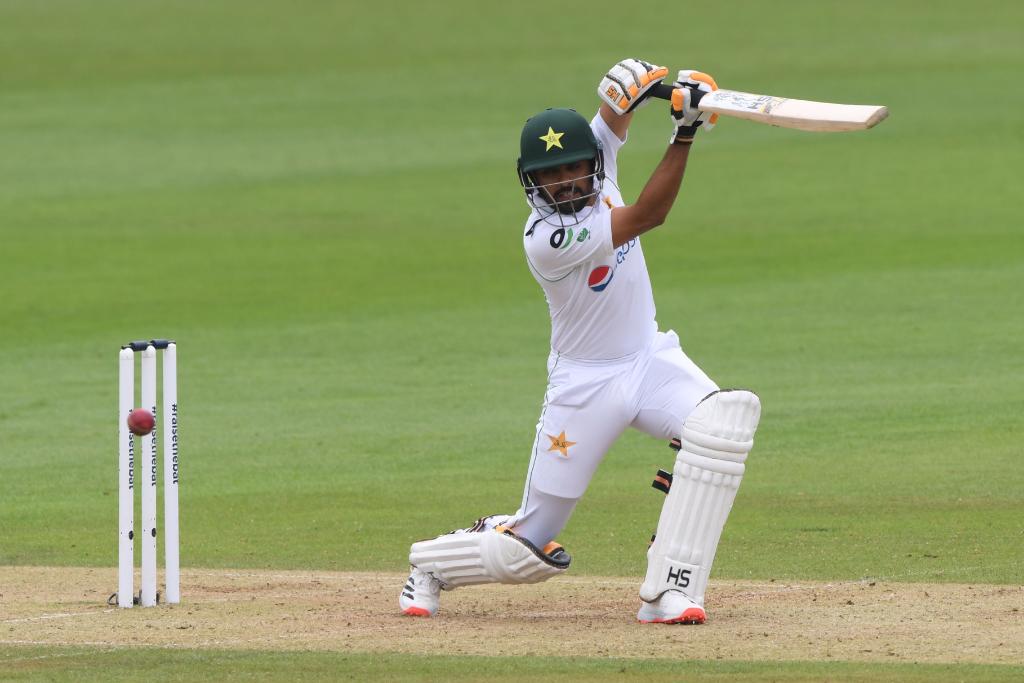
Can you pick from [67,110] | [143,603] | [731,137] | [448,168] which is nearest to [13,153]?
[67,110]

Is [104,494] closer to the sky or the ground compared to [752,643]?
closer to the sky

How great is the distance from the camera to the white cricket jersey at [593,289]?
24.4 ft

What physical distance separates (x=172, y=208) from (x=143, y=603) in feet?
62.6

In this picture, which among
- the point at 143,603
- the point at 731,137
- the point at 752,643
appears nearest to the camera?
the point at 752,643

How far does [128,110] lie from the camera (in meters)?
35.8

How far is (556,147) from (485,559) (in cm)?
168

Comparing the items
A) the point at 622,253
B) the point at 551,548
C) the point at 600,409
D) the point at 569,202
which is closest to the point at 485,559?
the point at 551,548

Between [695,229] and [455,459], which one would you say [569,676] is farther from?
[695,229]

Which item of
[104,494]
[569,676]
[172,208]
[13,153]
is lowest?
[569,676]

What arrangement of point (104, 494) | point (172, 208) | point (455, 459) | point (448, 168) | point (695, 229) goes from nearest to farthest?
point (104, 494) < point (455, 459) < point (695, 229) < point (172, 208) < point (448, 168)

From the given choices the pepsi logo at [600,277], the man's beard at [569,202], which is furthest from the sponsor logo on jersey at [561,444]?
the man's beard at [569,202]

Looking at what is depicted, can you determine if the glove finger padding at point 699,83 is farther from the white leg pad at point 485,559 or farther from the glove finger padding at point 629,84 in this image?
the white leg pad at point 485,559

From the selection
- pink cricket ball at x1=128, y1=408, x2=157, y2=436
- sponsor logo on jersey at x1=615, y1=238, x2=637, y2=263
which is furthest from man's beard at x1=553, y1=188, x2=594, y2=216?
pink cricket ball at x1=128, y1=408, x2=157, y2=436

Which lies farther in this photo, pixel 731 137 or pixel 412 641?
pixel 731 137
